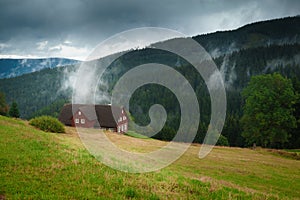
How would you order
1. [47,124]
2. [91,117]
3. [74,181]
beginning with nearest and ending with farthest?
[74,181], [47,124], [91,117]

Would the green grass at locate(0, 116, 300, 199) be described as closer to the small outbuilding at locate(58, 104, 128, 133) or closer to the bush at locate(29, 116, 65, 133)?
the bush at locate(29, 116, 65, 133)

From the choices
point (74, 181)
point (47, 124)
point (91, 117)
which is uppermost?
point (47, 124)

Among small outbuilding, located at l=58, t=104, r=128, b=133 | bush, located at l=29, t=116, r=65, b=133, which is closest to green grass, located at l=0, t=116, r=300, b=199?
bush, located at l=29, t=116, r=65, b=133

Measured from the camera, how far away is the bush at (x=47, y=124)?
33.8 metres

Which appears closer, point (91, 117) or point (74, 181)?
point (74, 181)

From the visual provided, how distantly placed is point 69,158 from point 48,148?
274 centimetres

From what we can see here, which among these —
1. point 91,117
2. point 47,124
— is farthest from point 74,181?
point 91,117

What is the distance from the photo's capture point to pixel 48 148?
1548cm

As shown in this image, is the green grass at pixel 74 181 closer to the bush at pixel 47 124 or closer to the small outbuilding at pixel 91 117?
the bush at pixel 47 124

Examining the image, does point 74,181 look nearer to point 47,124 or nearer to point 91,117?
point 47,124

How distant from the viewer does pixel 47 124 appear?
34.5 meters

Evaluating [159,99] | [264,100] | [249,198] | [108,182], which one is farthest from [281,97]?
[159,99]

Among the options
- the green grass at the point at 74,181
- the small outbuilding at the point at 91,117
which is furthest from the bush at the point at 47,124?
the small outbuilding at the point at 91,117

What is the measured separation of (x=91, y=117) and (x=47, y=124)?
130 feet
